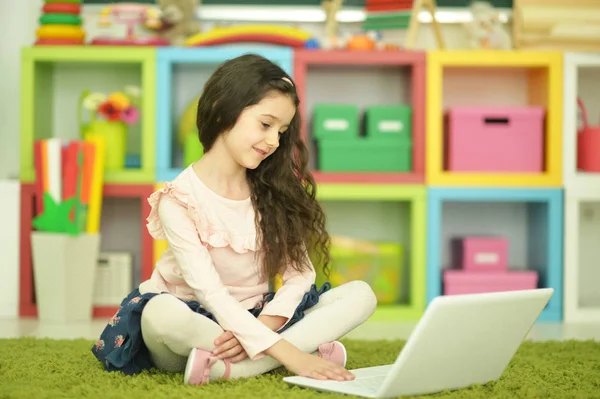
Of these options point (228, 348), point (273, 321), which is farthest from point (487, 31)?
point (228, 348)

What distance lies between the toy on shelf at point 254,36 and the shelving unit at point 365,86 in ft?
0.31

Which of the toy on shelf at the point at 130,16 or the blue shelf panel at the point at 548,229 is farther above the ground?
the toy on shelf at the point at 130,16

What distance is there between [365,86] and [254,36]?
466mm

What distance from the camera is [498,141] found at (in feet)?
9.71

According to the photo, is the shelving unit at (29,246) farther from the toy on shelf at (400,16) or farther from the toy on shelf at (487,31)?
the toy on shelf at (487,31)

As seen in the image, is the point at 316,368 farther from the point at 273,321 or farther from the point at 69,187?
the point at 69,187

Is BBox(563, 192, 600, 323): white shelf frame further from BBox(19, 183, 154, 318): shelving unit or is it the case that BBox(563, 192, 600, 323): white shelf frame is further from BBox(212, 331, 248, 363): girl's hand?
BBox(212, 331, 248, 363): girl's hand

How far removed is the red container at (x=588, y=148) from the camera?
2.94 metres

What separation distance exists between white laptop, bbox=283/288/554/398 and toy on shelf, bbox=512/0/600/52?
164cm

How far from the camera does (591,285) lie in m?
3.27

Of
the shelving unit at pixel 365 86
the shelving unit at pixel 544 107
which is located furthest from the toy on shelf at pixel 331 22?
the shelving unit at pixel 544 107

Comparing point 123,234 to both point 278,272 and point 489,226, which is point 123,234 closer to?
point 489,226

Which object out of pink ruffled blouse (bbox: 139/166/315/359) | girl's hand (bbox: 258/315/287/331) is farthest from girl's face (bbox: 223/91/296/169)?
girl's hand (bbox: 258/315/287/331)

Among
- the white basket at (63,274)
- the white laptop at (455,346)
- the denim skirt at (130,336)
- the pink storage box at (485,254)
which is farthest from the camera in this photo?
the pink storage box at (485,254)
